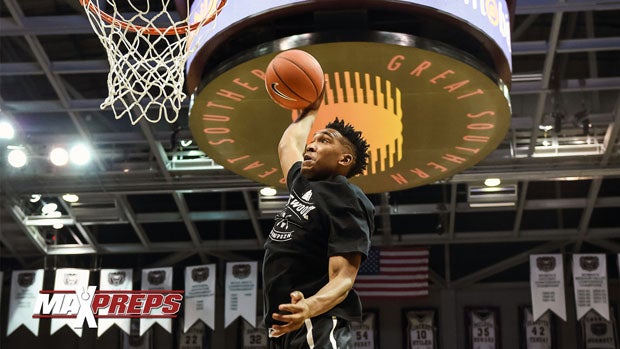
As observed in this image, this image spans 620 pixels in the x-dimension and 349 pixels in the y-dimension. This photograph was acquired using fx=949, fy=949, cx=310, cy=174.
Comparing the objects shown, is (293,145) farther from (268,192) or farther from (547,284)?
(547,284)

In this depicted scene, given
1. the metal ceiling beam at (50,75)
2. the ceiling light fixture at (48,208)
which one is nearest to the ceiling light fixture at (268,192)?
the metal ceiling beam at (50,75)

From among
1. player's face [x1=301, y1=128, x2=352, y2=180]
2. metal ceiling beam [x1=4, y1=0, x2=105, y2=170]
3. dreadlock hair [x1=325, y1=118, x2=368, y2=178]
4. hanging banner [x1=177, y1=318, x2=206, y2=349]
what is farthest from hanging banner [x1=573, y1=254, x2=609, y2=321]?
player's face [x1=301, y1=128, x2=352, y2=180]

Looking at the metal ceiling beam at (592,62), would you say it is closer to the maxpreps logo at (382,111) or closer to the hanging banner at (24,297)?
the maxpreps logo at (382,111)

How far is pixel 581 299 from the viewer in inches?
737

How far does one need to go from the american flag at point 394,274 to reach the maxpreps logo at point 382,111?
752cm

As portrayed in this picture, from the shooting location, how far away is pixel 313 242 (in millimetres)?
4094

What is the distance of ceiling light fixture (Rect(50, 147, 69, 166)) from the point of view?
17.2 meters

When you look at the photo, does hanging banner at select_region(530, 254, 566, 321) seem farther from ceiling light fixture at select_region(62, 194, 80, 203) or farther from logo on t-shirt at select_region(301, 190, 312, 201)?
logo on t-shirt at select_region(301, 190, 312, 201)

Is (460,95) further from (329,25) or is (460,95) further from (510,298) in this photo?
(510,298)

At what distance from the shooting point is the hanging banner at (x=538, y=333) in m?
20.8

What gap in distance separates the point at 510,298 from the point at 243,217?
21.5 feet

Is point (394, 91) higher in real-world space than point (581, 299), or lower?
higher

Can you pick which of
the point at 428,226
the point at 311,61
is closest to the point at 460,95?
the point at 311,61

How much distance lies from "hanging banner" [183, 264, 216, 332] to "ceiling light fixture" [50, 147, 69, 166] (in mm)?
3502
